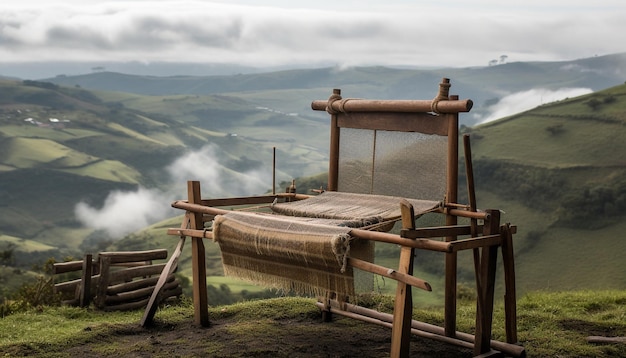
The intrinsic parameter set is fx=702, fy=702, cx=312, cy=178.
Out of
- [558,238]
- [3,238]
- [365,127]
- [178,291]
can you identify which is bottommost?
[3,238]

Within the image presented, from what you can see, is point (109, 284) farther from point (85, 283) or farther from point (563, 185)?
point (563, 185)

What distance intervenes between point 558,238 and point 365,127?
62.5m

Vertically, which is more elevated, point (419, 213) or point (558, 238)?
point (419, 213)

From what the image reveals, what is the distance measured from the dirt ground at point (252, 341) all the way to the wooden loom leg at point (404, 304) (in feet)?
5.22

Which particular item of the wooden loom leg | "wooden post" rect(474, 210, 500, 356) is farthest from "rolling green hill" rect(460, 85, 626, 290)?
the wooden loom leg

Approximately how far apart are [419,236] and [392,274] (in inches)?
17.7

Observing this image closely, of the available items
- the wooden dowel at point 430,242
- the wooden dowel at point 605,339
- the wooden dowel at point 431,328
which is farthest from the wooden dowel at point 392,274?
the wooden dowel at point 605,339

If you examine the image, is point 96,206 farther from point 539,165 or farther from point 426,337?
point 426,337

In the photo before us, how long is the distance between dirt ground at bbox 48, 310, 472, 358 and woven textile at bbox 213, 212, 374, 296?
3.00 feet

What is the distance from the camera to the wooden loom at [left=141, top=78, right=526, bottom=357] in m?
6.51

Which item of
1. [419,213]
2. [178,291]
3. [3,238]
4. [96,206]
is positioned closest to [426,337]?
[419,213]

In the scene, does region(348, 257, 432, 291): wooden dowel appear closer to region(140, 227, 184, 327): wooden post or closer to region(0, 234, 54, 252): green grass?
region(140, 227, 184, 327): wooden post

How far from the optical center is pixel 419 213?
25.7ft

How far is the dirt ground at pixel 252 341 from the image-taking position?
810 centimetres
